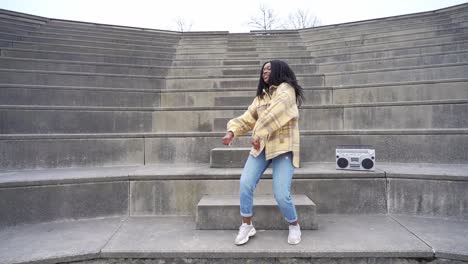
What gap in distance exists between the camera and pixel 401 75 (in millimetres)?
5434

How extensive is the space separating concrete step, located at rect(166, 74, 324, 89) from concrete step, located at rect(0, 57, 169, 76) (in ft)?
2.03

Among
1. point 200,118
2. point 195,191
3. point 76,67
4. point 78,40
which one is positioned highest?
point 78,40

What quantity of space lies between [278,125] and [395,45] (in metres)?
6.22

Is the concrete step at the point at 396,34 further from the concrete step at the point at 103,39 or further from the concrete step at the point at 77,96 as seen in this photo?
the concrete step at the point at 77,96

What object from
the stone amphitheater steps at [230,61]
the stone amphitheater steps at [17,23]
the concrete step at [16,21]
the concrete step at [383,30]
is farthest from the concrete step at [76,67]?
the concrete step at [383,30]

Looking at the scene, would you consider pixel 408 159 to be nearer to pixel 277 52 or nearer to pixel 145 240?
pixel 145 240

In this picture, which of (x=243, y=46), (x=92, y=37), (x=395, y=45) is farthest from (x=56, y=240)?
(x=395, y=45)

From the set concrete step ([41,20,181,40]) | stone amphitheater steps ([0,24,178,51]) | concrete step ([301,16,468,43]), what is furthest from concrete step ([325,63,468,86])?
concrete step ([41,20,181,40])

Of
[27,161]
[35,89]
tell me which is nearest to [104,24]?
[35,89]

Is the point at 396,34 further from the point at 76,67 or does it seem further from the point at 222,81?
the point at 76,67

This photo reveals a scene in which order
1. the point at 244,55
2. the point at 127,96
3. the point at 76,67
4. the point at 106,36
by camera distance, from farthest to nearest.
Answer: the point at 106,36
the point at 244,55
the point at 76,67
the point at 127,96

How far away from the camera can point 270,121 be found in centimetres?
244

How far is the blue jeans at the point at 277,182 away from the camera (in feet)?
8.24

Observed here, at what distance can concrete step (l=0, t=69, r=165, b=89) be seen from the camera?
4992mm
